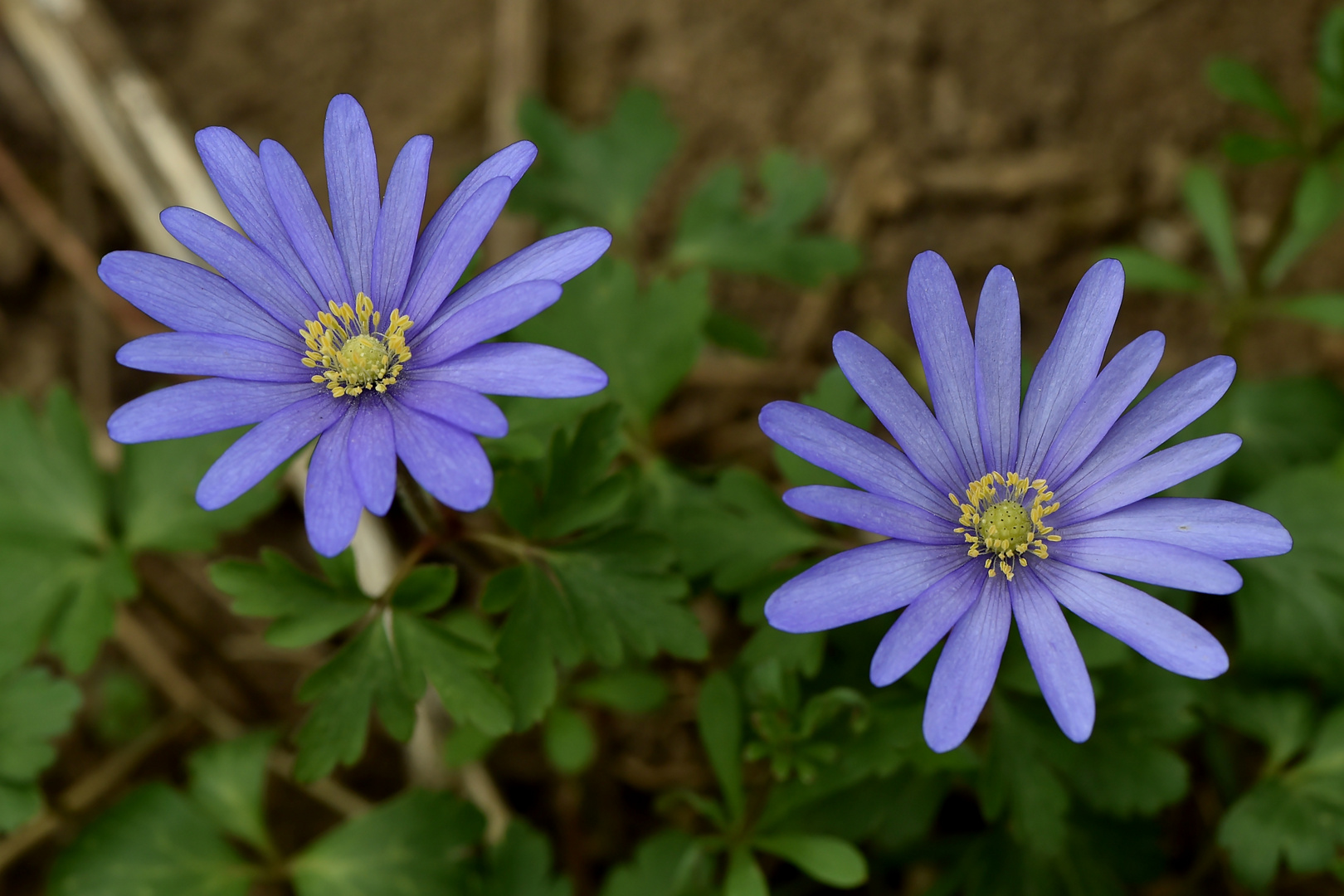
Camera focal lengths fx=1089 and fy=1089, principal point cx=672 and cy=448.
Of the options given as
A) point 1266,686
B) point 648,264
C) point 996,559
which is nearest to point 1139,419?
point 996,559

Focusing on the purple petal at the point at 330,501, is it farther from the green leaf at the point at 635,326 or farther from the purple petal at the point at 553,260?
the green leaf at the point at 635,326

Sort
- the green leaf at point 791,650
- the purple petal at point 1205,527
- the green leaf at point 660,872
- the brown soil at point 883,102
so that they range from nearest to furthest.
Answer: the purple petal at point 1205,527, the green leaf at point 791,650, the green leaf at point 660,872, the brown soil at point 883,102

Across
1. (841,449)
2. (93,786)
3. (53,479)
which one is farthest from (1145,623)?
(93,786)

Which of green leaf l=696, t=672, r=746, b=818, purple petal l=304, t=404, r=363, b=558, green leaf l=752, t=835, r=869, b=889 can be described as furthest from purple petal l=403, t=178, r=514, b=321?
green leaf l=752, t=835, r=869, b=889

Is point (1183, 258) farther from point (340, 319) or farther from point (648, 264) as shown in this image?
point (340, 319)

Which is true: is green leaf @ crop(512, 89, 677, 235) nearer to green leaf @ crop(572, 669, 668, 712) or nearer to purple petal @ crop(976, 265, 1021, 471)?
Answer: green leaf @ crop(572, 669, 668, 712)

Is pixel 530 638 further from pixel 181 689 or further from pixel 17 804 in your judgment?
pixel 181 689

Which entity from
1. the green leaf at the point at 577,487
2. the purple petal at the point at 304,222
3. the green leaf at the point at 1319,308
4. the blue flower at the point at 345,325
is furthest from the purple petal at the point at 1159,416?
the purple petal at the point at 304,222
